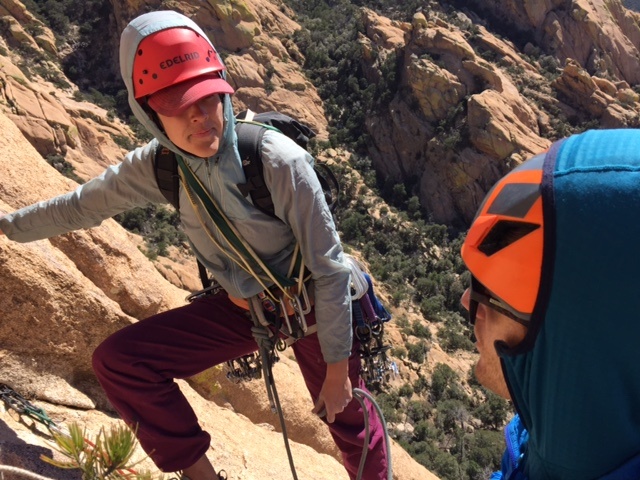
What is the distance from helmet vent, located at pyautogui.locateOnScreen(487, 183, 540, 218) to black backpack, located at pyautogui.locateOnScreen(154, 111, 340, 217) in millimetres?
1123

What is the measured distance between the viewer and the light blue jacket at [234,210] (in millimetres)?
1852

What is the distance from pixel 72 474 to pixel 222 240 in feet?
3.95

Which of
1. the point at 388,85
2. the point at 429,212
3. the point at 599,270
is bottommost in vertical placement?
the point at 429,212

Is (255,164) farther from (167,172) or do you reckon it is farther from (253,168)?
(167,172)

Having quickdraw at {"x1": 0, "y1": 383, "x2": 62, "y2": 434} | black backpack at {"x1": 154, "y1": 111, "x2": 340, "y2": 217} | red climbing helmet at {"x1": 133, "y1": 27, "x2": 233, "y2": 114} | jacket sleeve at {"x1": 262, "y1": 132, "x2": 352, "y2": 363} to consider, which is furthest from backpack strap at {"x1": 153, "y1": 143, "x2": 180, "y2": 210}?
quickdraw at {"x1": 0, "y1": 383, "x2": 62, "y2": 434}

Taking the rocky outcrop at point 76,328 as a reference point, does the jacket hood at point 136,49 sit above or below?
above

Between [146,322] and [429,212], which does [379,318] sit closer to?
[146,322]

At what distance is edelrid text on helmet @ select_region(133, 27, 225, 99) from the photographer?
179 centimetres

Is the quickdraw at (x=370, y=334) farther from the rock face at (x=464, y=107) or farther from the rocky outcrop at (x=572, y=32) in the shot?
the rocky outcrop at (x=572, y=32)

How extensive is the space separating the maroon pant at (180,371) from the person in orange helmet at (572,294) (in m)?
1.42

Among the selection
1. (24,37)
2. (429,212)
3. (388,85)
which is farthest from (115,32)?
(429,212)

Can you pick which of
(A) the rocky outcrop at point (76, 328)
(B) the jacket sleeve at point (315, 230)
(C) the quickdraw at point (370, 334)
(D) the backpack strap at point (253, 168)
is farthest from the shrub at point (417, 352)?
(D) the backpack strap at point (253, 168)

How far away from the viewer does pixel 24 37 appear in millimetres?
28016

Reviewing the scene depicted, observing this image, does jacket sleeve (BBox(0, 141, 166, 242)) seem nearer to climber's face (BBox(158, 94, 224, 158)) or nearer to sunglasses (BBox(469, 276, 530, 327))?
climber's face (BBox(158, 94, 224, 158))
